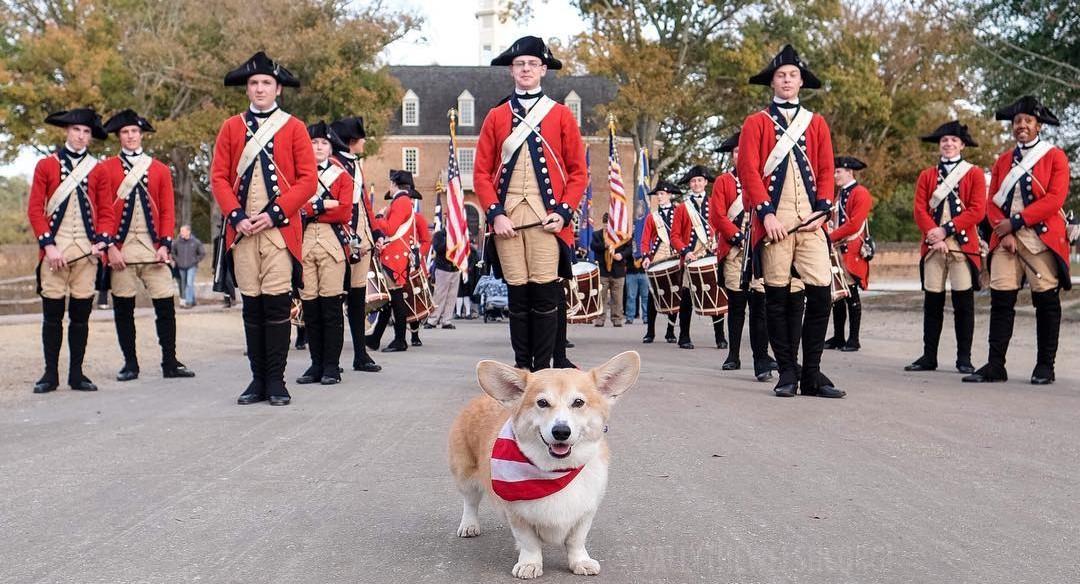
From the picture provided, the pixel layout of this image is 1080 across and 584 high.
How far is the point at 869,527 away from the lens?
5.03 meters

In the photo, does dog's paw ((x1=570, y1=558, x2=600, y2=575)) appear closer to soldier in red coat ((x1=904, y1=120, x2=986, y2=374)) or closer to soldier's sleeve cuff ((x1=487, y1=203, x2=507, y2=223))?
soldier's sleeve cuff ((x1=487, y1=203, x2=507, y2=223))

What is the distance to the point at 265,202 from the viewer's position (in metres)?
9.28

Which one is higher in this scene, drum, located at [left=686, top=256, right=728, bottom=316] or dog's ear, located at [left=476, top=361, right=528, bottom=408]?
dog's ear, located at [left=476, top=361, right=528, bottom=408]

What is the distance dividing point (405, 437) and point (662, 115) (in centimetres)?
3653

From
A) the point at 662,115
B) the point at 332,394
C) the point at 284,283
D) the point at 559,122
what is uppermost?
the point at 662,115

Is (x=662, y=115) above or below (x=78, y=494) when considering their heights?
above

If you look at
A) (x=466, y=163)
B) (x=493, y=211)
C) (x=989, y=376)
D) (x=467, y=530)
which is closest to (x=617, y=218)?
(x=989, y=376)

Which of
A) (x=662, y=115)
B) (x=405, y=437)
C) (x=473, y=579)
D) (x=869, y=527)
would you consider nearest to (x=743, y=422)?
(x=405, y=437)

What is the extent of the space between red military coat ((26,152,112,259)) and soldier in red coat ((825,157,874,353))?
26.7 ft

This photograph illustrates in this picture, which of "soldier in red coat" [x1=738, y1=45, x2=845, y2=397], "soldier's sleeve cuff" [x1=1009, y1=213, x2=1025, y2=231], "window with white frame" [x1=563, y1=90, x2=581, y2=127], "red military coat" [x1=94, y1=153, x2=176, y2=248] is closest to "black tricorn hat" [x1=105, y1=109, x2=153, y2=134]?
"red military coat" [x1=94, y1=153, x2=176, y2=248]

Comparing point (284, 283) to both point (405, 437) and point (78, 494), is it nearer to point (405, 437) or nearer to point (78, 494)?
point (405, 437)

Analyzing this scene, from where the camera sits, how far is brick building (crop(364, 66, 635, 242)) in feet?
246

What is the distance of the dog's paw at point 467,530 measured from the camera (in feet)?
16.1

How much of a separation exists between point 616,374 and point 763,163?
5632mm
